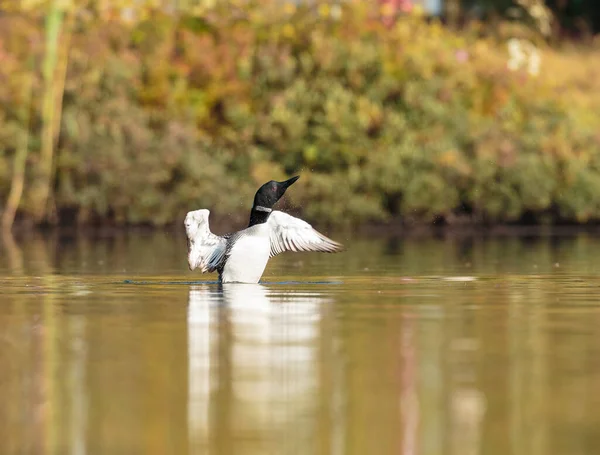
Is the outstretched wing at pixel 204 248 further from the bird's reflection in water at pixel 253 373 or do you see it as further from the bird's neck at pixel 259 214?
the bird's reflection in water at pixel 253 373

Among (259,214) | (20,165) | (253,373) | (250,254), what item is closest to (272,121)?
(20,165)

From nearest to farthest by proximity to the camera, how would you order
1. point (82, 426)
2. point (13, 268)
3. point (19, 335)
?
point (82, 426) < point (19, 335) < point (13, 268)

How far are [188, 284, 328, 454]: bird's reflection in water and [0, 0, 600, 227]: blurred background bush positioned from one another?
59.3ft

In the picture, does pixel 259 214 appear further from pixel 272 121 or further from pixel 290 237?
pixel 272 121

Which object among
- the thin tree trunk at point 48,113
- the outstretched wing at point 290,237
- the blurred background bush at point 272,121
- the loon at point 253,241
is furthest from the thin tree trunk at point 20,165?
the outstretched wing at point 290,237

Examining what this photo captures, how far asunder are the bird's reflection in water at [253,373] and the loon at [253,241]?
4.44ft

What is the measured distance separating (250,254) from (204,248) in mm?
630

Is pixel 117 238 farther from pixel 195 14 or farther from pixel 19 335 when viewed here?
pixel 19 335

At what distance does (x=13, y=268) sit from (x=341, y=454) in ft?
42.0

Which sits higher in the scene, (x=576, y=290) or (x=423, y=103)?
(x=423, y=103)

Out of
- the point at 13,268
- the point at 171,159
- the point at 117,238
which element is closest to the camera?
the point at 13,268

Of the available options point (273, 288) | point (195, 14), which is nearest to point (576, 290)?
point (273, 288)

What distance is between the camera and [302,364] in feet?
31.2

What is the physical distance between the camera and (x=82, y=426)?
7.54 m
